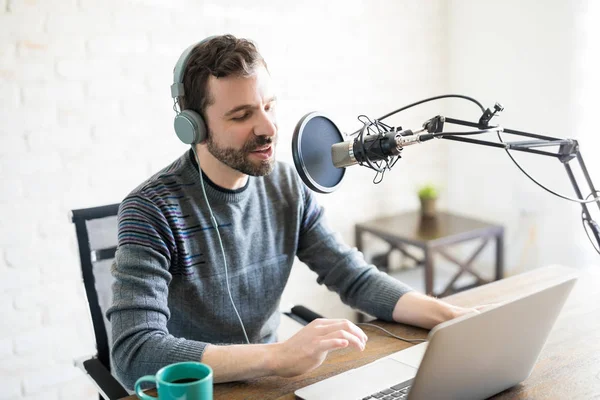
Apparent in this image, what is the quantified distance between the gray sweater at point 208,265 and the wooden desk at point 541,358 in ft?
0.37

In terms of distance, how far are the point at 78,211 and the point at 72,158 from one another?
649mm

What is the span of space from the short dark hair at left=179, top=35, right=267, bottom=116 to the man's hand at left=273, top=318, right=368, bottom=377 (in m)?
0.57

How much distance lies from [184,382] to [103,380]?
1.64 feet

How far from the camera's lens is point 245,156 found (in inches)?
53.7

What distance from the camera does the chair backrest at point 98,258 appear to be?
143cm

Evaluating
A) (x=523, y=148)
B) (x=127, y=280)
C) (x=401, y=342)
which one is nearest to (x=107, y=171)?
(x=127, y=280)

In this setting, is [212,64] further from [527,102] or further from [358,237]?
[527,102]

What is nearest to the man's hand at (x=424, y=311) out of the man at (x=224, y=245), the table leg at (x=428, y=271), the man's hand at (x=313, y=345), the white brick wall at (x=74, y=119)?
the man at (x=224, y=245)

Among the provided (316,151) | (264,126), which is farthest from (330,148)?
(264,126)

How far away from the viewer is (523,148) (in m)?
0.96

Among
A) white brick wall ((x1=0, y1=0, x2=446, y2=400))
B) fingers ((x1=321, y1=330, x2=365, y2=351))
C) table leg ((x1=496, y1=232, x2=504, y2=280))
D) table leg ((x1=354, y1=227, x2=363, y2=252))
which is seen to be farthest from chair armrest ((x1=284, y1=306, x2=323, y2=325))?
table leg ((x1=496, y1=232, x2=504, y2=280))

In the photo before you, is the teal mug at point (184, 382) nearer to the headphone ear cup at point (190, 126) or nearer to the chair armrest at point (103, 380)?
the chair armrest at point (103, 380)

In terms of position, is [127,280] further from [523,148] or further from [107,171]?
[107,171]

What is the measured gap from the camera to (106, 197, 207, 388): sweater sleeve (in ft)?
3.64
